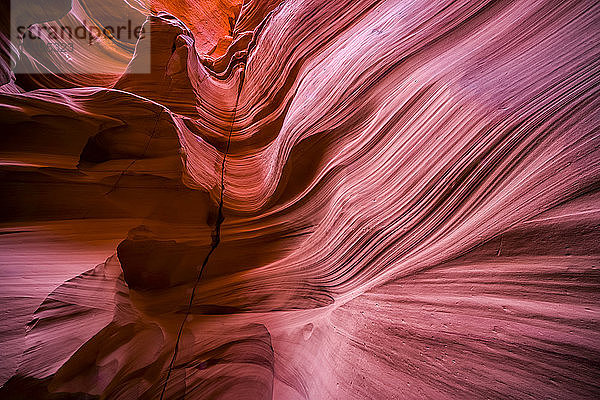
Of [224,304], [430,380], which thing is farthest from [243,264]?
[430,380]

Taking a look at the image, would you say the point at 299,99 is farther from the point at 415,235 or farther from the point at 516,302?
the point at 516,302

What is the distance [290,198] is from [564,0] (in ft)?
4.14

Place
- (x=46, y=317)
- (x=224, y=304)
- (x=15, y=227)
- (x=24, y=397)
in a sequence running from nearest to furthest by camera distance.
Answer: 1. (x=24, y=397)
2. (x=46, y=317)
3. (x=15, y=227)
4. (x=224, y=304)

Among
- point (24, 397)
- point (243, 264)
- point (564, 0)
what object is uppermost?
point (564, 0)

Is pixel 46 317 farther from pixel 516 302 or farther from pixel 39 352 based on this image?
pixel 516 302

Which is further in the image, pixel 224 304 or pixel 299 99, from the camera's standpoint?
pixel 299 99

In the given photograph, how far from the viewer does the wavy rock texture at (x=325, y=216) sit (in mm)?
792

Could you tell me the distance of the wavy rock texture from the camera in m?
0.79

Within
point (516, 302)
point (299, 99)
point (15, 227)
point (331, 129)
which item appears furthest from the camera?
point (299, 99)

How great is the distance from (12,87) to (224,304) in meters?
1.67

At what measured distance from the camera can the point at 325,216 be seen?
1.48 metres

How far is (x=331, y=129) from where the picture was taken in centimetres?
147

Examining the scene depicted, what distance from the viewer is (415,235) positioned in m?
1.07

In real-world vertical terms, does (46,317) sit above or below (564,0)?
below
